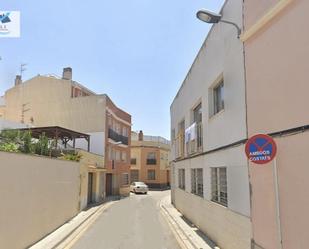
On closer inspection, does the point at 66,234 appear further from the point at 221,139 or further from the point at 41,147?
the point at 221,139

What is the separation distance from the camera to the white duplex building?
8.42 meters

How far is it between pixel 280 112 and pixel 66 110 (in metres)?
29.1

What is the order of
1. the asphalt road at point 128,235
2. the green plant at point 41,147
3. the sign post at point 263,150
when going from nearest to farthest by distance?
the sign post at point 263,150
the asphalt road at point 128,235
the green plant at point 41,147

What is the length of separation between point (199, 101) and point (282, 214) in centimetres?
870

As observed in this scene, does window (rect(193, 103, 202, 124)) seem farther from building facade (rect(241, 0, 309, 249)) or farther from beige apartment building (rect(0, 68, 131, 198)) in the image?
beige apartment building (rect(0, 68, 131, 198))

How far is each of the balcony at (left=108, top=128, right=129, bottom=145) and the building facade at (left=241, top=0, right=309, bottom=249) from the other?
27409 millimetres

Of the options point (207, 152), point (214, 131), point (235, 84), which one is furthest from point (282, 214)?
point (207, 152)

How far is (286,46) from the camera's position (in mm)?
6188

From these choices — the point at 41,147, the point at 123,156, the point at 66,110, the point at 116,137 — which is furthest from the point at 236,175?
the point at 123,156

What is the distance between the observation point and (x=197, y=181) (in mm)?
15109

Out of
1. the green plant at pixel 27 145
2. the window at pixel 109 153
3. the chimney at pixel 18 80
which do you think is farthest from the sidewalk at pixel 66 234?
the chimney at pixel 18 80

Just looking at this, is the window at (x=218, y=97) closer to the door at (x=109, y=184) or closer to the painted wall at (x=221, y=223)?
the painted wall at (x=221, y=223)

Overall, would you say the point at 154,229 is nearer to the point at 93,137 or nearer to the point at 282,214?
the point at 282,214

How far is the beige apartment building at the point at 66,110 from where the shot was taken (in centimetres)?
3272
